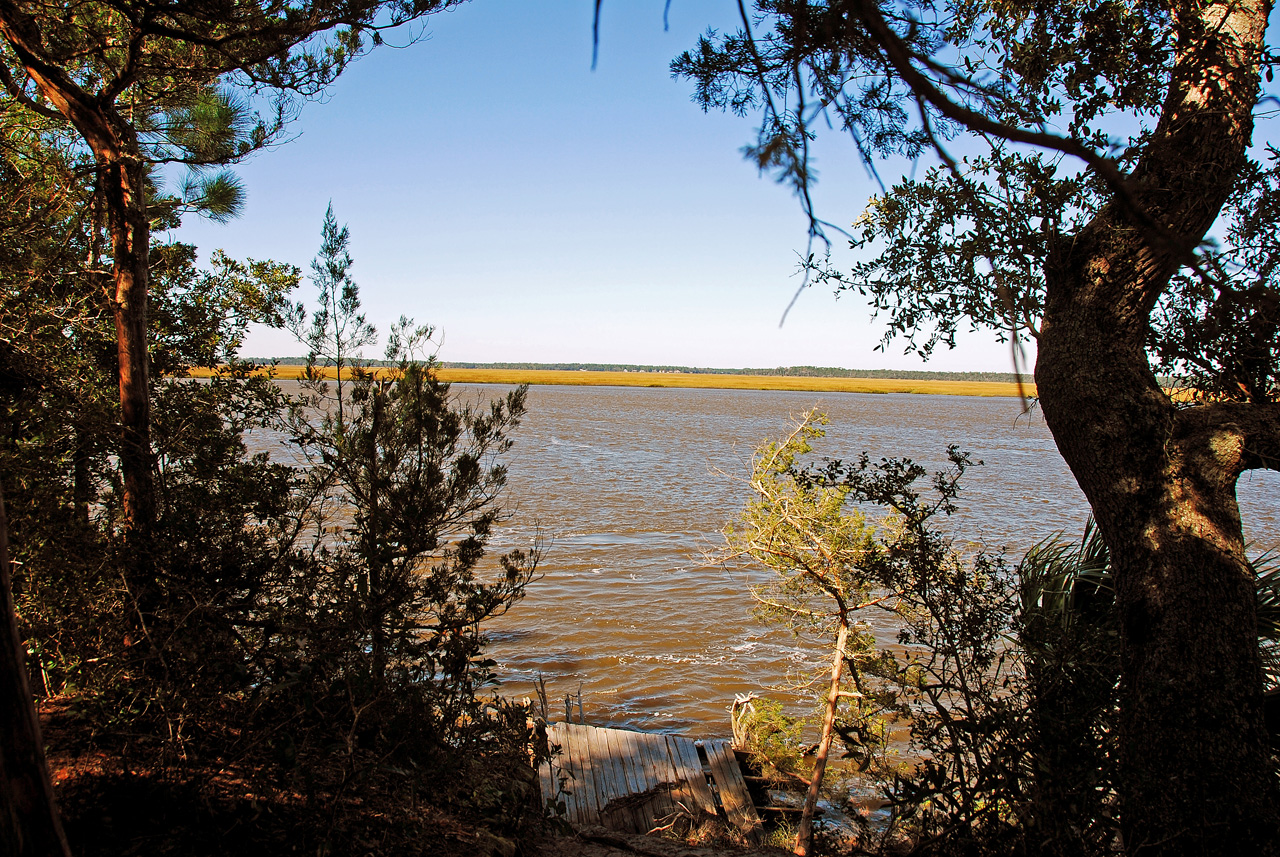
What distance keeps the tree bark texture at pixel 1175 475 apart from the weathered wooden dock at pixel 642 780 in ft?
13.6

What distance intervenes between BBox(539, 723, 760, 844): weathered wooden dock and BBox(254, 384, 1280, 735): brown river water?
1.64 metres

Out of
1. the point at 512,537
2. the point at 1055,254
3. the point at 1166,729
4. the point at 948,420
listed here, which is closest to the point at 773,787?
the point at 1166,729

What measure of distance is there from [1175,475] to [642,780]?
18.7 feet

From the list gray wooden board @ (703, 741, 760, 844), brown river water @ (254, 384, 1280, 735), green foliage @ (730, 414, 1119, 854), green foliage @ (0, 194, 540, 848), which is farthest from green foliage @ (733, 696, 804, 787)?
green foliage @ (0, 194, 540, 848)

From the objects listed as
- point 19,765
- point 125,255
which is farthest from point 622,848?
point 125,255

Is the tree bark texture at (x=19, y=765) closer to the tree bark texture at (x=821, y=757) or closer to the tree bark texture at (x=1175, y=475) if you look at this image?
the tree bark texture at (x=1175, y=475)

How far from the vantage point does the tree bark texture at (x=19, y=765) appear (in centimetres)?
222

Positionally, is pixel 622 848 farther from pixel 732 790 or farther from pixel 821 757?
pixel 732 790

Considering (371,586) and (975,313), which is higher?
(975,313)

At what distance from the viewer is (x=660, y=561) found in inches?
676

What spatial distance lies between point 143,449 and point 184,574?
3.12 ft

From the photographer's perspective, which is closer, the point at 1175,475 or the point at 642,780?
the point at 1175,475

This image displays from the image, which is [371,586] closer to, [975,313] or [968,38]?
[975,313]

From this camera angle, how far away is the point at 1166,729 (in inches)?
170
